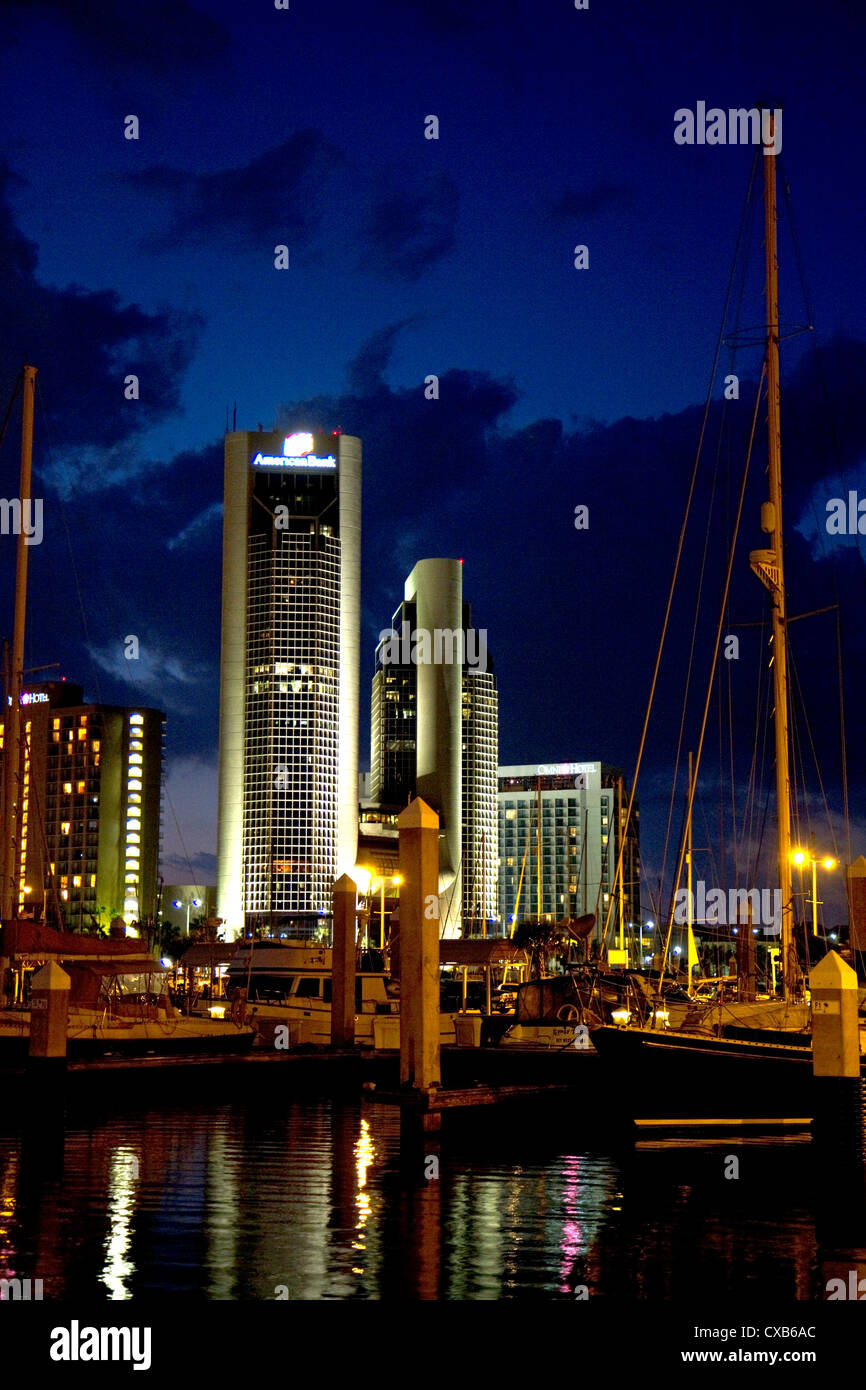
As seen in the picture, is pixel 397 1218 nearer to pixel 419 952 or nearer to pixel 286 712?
pixel 419 952

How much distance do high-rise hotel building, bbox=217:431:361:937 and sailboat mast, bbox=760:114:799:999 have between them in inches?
6428

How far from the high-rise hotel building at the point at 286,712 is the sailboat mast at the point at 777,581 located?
163 meters

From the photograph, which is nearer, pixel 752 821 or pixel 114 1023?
pixel 114 1023

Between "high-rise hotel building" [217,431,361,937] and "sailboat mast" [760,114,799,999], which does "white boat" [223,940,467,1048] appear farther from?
"high-rise hotel building" [217,431,361,937]

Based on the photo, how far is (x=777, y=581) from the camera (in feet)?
105

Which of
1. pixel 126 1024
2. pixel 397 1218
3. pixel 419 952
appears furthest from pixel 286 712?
pixel 397 1218

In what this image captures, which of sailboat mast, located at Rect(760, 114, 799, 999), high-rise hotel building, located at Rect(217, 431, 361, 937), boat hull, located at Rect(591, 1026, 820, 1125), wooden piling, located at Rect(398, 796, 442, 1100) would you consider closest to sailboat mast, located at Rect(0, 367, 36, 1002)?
wooden piling, located at Rect(398, 796, 442, 1100)

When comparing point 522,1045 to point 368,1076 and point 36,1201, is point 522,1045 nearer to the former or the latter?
point 368,1076

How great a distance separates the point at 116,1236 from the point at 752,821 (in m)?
37.4

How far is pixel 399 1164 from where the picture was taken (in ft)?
83.5

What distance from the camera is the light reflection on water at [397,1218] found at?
15719mm

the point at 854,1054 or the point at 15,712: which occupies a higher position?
the point at 15,712

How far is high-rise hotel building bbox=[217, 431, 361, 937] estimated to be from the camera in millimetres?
193000
